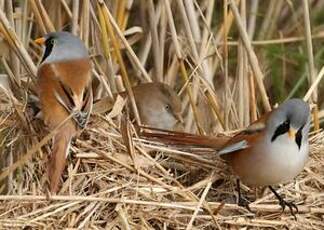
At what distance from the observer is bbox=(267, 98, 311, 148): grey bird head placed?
4.31 m

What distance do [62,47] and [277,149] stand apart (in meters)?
1.08

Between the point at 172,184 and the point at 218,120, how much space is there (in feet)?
2.45

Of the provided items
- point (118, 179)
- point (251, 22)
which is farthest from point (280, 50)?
point (118, 179)

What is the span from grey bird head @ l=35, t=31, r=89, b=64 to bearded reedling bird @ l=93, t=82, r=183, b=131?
20.3 inches

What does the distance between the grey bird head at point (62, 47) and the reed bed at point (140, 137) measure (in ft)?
0.35

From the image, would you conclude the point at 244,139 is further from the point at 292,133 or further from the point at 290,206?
the point at 290,206

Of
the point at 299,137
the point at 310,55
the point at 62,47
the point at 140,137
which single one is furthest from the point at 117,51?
the point at 299,137

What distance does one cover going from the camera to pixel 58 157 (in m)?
4.30

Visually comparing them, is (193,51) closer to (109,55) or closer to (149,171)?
(109,55)

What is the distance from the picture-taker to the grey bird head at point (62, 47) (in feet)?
15.6

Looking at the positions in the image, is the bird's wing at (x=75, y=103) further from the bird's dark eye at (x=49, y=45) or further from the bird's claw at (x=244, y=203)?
the bird's claw at (x=244, y=203)

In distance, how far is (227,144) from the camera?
452 cm

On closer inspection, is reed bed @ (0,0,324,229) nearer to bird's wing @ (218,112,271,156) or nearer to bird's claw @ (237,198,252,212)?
bird's claw @ (237,198,252,212)

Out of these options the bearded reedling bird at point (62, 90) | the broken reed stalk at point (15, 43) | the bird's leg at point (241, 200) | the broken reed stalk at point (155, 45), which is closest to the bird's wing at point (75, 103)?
the bearded reedling bird at point (62, 90)
